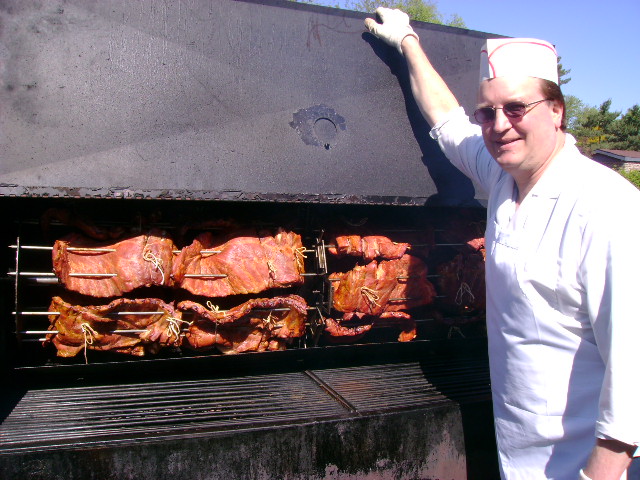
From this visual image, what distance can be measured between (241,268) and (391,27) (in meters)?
1.79

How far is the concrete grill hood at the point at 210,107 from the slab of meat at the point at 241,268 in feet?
1.33

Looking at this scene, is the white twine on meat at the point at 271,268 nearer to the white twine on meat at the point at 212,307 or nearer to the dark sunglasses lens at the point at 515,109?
the white twine on meat at the point at 212,307

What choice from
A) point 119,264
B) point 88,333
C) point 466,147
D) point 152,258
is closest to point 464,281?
point 466,147

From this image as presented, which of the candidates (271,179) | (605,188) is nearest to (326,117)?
(271,179)

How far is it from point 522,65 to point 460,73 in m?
1.55

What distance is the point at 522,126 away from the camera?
1952 mm

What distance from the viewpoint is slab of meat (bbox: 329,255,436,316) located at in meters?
3.21

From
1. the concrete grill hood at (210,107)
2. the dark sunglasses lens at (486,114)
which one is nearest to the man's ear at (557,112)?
the dark sunglasses lens at (486,114)

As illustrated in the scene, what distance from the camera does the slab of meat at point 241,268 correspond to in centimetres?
294

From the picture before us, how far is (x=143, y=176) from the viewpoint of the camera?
2.60 meters

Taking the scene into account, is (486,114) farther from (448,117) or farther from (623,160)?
(623,160)

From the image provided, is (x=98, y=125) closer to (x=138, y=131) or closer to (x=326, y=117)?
(x=138, y=131)

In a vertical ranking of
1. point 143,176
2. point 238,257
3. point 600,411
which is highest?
point 143,176

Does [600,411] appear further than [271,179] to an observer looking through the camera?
No
